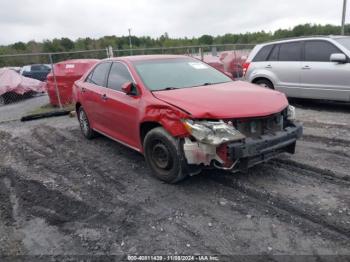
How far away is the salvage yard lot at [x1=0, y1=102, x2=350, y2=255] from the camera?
3.32 m

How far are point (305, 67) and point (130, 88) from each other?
17.2 feet

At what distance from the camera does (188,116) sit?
4.06m

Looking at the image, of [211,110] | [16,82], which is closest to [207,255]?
[211,110]

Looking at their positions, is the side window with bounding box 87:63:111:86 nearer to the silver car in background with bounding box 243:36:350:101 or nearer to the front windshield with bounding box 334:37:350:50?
the silver car in background with bounding box 243:36:350:101

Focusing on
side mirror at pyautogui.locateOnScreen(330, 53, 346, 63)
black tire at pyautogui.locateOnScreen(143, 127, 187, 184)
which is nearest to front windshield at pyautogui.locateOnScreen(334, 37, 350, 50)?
side mirror at pyautogui.locateOnScreen(330, 53, 346, 63)

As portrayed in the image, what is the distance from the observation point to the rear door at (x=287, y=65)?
339 inches

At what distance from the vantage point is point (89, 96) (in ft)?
21.1

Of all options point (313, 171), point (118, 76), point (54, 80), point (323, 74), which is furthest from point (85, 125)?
point (323, 74)

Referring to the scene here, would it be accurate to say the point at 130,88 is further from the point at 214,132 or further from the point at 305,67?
the point at 305,67

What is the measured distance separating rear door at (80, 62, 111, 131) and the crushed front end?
2381 mm

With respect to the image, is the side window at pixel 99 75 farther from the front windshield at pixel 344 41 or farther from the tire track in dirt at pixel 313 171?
the front windshield at pixel 344 41

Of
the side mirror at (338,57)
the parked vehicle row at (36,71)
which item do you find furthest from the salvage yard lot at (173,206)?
the parked vehicle row at (36,71)

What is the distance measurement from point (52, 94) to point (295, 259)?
10164 millimetres

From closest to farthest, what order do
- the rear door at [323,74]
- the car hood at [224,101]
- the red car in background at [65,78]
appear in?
the car hood at [224,101] < the rear door at [323,74] < the red car in background at [65,78]
